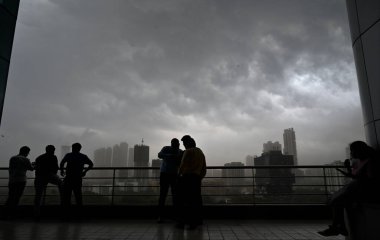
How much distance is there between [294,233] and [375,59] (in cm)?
269

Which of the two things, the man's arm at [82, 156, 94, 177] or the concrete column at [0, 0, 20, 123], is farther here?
the man's arm at [82, 156, 94, 177]

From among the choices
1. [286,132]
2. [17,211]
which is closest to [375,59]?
[17,211]

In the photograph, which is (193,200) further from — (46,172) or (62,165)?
(46,172)

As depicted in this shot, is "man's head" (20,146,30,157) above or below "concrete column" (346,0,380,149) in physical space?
below

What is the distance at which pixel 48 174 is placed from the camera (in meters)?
5.61

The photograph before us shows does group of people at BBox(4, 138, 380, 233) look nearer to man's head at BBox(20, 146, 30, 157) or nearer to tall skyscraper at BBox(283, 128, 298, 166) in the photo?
man's head at BBox(20, 146, 30, 157)

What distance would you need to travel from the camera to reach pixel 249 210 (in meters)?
5.70

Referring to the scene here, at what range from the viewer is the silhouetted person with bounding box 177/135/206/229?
4.49 m

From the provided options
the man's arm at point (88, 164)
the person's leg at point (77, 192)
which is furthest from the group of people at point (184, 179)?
the person's leg at point (77, 192)

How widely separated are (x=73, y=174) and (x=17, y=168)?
1.28 metres

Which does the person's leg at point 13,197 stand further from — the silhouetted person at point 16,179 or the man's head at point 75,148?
the man's head at point 75,148

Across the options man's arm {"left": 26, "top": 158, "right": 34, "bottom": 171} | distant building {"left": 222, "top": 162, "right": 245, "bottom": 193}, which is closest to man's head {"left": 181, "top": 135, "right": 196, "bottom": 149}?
distant building {"left": 222, "top": 162, "right": 245, "bottom": 193}

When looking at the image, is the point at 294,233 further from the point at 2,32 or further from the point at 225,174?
the point at 2,32

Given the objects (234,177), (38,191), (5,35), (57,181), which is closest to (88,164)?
(57,181)
